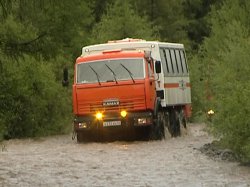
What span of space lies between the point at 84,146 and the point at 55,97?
7081 millimetres

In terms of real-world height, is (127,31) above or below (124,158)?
above

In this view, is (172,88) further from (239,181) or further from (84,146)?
(239,181)

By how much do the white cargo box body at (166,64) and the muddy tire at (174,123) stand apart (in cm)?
38

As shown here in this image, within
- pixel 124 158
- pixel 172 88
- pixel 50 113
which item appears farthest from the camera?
pixel 50 113

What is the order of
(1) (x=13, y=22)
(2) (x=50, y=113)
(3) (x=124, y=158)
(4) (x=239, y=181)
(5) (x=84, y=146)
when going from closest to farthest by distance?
(1) (x=13, y=22) < (4) (x=239, y=181) < (3) (x=124, y=158) < (5) (x=84, y=146) < (2) (x=50, y=113)

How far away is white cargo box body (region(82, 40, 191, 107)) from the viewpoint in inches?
1054

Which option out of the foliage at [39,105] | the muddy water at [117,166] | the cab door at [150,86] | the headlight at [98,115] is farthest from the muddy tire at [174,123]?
the foliage at [39,105]

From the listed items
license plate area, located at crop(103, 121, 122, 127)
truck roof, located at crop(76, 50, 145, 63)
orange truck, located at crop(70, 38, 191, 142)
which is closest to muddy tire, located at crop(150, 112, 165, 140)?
orange truck, located at crop(70, 38, 191, 142)

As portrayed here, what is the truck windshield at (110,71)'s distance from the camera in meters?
25.0

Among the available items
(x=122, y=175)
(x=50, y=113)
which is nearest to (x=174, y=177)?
(x=122, y=175)

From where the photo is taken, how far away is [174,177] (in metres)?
15.6

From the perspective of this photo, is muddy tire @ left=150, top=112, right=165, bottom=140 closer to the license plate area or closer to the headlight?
the license plate area

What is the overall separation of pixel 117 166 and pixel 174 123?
36.5ft

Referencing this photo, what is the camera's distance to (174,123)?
28.7 m
